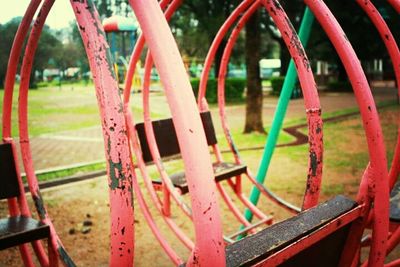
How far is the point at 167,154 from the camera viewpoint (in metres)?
3.11

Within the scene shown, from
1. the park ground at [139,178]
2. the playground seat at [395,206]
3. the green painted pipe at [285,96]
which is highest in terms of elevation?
the green painted pipe at [285,96]

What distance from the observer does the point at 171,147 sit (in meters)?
3.15

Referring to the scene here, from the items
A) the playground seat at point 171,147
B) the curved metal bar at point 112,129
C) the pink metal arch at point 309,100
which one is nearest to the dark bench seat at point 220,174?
the playground seat at point 171,147

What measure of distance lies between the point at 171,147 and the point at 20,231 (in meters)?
1.49

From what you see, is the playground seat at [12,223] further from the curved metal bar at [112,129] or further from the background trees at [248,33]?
the background trees at [248,33]

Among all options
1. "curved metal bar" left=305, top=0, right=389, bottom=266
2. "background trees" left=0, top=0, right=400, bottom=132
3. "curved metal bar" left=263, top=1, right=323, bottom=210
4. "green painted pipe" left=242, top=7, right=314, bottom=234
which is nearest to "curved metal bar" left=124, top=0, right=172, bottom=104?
"green painted pipe" left=242, top=7, right=314, bottom=234

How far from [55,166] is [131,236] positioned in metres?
5.15

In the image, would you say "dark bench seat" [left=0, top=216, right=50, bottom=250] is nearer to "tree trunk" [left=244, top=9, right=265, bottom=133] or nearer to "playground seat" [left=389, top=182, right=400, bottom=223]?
"playground seat" [left=389, top=182, right=400, bottom=223]

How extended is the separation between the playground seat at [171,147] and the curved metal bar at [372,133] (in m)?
1.50

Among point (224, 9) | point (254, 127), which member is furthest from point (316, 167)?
point (224, 9)

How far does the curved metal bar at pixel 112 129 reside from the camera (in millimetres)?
868

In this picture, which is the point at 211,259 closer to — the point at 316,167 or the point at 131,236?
the point at 131,236

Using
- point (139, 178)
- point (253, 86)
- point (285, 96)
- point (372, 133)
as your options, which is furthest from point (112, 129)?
point (253, 86)

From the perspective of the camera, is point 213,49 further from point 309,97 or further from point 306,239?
point 306,239
